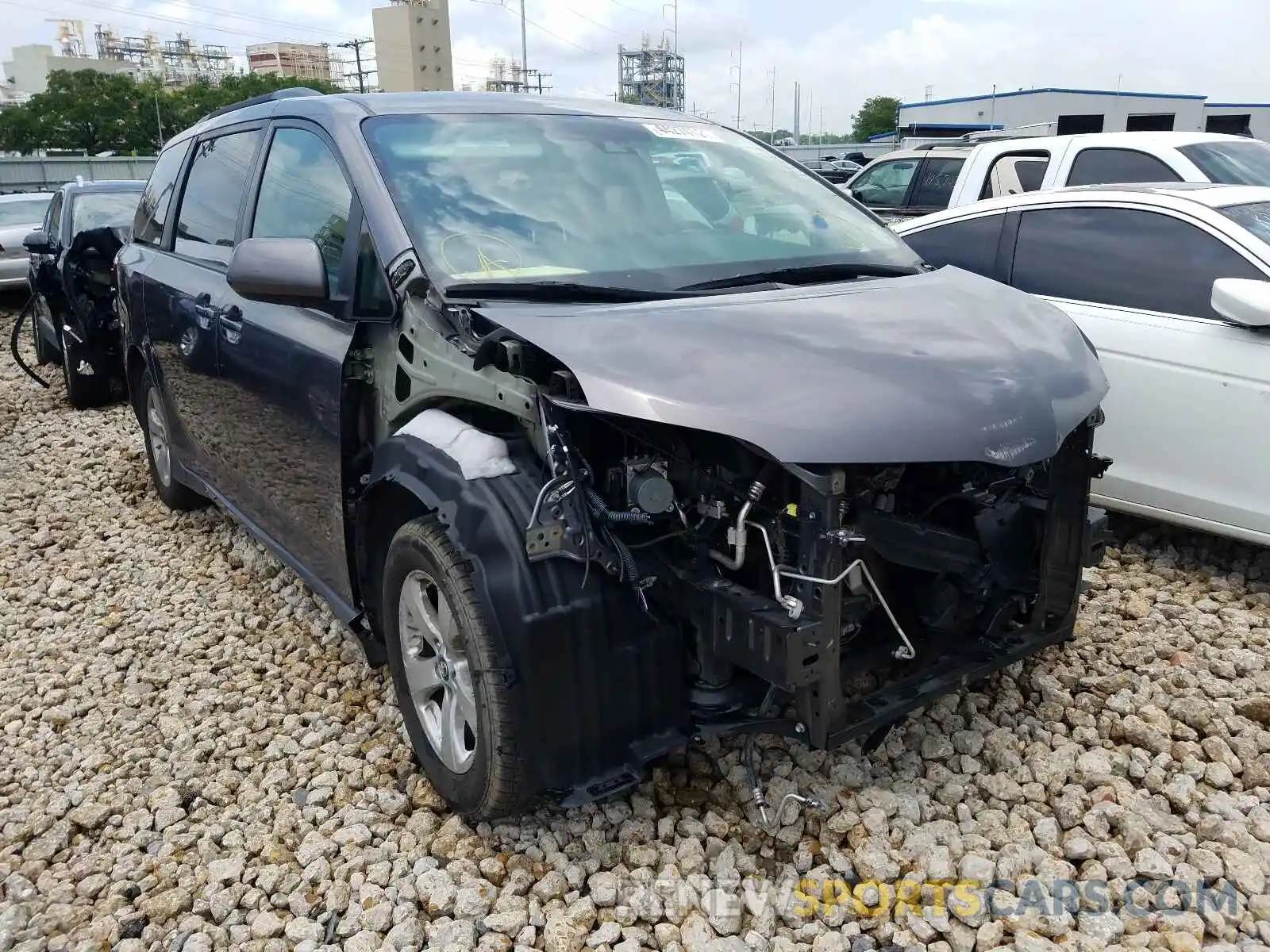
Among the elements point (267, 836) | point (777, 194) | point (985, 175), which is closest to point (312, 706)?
point (267, 836)

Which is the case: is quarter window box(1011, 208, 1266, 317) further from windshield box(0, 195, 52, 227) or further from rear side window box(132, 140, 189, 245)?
windshield box(0, 195, 52, 227)

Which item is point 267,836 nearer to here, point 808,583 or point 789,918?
point 789,918

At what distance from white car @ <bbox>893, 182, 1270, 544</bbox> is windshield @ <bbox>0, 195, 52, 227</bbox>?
13.5 metres

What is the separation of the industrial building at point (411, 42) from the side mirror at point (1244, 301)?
80010 mm

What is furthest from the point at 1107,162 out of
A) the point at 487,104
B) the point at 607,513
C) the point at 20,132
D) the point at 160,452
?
the point at 20,132

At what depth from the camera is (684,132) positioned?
12.0ft

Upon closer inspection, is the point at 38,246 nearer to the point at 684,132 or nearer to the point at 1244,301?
the point at 684,132

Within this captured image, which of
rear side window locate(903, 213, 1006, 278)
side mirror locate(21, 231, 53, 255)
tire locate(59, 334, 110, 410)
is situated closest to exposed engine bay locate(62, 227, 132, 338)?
tire locate(59, 334, 110, 410)

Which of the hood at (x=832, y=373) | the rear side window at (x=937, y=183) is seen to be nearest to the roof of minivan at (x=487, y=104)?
the hood at (x=832, y=373)

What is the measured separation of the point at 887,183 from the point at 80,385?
7.66 meters

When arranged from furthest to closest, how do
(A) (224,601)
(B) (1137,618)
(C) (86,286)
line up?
(C) (86,286) < (A) (224,601) < (B) (1137,618)

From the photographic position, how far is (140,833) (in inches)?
112

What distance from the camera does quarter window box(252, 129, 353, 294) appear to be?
10.1 feet

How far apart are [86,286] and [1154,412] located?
7.33 meters
